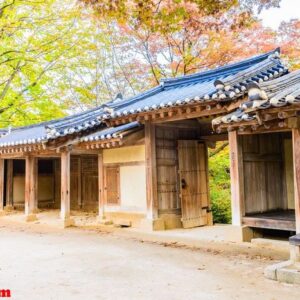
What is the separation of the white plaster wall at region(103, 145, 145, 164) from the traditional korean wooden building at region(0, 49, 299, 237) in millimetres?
31

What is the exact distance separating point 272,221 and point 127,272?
362 cm

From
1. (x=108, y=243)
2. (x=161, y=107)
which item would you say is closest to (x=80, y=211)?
(x=108, y=243)

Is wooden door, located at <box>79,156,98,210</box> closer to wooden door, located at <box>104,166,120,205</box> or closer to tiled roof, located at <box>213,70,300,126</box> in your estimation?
wooden door, located at <box>104,166,120,205</box>

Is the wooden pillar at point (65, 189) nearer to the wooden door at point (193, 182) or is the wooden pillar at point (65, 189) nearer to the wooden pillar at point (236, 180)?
the wooden door at point (193, 182)

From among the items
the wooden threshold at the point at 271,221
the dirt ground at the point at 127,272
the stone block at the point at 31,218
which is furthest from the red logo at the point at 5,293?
the stone block at the point at 31,218

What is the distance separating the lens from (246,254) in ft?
22.6

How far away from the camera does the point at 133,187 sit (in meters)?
10.8

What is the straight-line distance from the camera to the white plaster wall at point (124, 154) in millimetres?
10555

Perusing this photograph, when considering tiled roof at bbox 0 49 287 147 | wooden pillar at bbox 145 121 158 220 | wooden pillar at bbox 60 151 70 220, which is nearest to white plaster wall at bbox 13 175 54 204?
tiled roof at bbox 0 49 287 147

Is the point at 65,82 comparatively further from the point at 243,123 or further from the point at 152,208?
the point at 243,123

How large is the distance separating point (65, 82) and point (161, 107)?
12858 millimetres

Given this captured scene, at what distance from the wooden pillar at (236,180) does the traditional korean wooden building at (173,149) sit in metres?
0.02

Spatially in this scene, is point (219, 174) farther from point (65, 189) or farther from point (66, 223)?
point (66, 223)

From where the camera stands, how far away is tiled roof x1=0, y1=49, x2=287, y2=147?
7.89 meters
